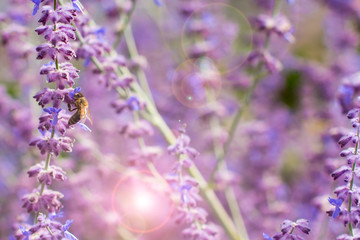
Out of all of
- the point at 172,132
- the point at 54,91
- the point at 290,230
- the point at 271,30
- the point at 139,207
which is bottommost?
the point at 290,230

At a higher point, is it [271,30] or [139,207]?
[271,30]

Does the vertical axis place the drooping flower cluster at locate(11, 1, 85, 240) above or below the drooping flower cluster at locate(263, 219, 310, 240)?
above

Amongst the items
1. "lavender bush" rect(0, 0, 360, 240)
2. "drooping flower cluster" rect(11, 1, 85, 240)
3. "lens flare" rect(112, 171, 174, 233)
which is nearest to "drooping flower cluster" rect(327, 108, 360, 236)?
"lavender bush" rect(0, 0, 360, 240)

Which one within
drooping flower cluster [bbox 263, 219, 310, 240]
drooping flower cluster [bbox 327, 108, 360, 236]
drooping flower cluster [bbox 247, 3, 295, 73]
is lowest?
drooping flower cluster [bbox 263, 219, 310, 240]

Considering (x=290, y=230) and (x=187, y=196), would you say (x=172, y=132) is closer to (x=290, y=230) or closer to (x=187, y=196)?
(x=187, y=196)

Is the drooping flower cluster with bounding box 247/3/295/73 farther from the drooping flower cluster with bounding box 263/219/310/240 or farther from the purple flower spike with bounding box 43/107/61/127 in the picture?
the purple flower spike with bounding box 43/107/61/127

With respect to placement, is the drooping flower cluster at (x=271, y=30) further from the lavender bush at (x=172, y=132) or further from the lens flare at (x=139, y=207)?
the lens flare at (x=139, y=207)

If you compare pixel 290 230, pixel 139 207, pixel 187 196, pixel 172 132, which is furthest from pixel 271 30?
pixel 139 207

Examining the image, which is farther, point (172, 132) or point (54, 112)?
point (172, 132)

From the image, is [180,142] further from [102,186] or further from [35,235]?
[102,186]
